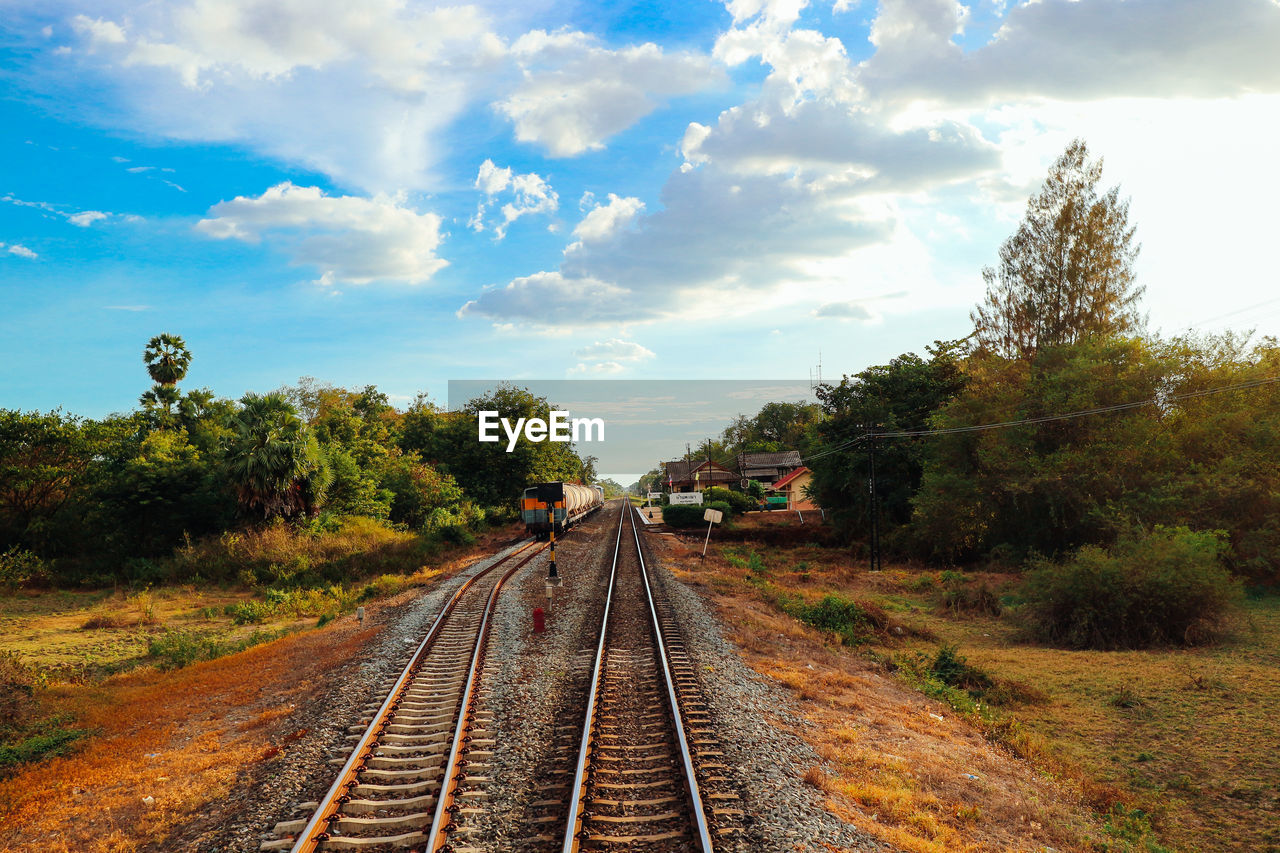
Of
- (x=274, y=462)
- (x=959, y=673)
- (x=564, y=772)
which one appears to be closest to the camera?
(x=564, y=772)

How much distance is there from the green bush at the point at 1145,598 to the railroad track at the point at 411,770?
585 inches

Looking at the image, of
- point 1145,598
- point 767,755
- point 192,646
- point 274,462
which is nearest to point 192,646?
point 192,646

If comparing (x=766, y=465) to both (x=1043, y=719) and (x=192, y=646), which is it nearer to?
(x=1043, y=719)

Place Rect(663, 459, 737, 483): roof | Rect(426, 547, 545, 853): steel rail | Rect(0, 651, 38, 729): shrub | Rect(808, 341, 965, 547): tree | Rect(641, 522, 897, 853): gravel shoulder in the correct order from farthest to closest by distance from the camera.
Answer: Rect(663, 459, 737, 483): roof, Rect(808, 341, 965, 547): tree, Rect(0, 651, 38, 729): shrub, Rect(641, 522, 897, 853): gravel shoulder, Rect(426, 547, 545, 853): steel rail

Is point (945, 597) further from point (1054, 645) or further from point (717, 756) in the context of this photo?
point (717, 756)

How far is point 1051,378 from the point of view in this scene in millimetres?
27438

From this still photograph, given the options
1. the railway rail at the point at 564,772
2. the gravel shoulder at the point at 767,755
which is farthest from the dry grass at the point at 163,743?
the gravel shoulder at the point at 767,755

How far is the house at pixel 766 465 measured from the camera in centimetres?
8881

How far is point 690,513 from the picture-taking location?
51125 mm

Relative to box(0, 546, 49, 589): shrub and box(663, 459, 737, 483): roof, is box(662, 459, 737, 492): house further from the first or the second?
box(0, 546, 49, 589): shrub

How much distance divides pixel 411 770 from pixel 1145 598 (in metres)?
17.4

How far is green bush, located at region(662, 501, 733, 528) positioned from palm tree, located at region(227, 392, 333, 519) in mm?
27995

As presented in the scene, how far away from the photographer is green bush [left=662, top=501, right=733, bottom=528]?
5046 cm

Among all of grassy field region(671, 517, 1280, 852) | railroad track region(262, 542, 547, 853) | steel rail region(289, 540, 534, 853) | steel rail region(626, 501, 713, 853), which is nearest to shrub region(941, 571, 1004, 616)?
grassy field region(671, 517, 1280, 852)
